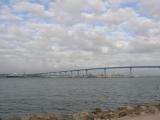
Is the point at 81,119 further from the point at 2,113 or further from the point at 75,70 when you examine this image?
the point at 75,70

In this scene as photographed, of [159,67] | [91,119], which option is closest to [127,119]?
[91,119]

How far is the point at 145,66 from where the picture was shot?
129 metres

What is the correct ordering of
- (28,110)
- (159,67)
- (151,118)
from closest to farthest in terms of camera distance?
(151,118)
(28,110)
(159,67)

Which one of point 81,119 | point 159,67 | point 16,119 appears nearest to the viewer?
point 81,119

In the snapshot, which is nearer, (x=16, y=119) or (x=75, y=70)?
(x=16, y=119)

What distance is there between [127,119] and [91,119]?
2.35 meters

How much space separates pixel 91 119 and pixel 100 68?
12393 cm

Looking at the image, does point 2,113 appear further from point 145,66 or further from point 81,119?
point 145,66

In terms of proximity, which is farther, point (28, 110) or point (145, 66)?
point (145, 66)

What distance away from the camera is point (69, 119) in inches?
687

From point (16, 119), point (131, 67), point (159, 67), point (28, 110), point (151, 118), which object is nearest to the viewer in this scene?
point (151, 118)

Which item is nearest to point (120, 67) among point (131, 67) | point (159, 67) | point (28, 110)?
point (131, 67)

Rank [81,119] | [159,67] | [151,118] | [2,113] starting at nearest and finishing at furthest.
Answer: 1. [151,118]
2. [81,119]
3. [2,113]
4. [159,67]

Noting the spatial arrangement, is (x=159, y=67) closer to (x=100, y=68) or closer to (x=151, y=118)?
(x=100, y=68)
